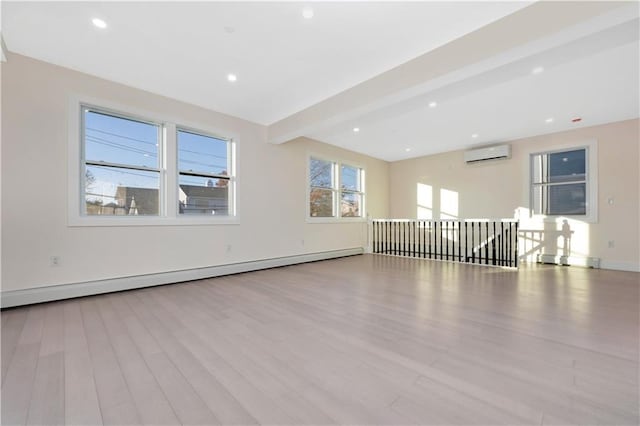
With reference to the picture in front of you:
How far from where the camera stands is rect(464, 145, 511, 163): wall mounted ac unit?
6.02 m

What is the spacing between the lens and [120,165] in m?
3.61

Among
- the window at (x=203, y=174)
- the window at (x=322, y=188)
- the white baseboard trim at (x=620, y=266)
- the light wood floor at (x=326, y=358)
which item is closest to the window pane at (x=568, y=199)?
the white baseboard trim at (x=620, y=266)

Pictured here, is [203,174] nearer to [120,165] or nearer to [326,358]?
[120,165]

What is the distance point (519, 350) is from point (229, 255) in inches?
160

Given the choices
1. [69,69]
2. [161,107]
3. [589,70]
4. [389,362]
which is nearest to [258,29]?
[161,107]

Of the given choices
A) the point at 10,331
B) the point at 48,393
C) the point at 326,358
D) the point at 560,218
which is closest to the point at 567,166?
the point at 560,218

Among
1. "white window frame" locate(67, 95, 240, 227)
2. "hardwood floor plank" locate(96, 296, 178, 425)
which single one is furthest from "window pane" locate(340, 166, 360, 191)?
"hardwood floor plank" locate(96, 296, 178, 425)

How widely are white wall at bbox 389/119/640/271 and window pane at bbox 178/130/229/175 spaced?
5.51 m

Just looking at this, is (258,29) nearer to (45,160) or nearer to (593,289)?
(45,160)

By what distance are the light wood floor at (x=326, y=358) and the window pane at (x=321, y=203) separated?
309 cm

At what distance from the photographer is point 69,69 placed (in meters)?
3.20

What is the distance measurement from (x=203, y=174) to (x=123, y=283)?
6.44 ft

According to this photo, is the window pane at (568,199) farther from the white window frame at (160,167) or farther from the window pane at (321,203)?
the white window frame at (160,167)

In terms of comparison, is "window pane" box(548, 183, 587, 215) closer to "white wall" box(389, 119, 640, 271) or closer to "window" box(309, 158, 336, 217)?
"white wall" box(389, 119, 640, 271)
